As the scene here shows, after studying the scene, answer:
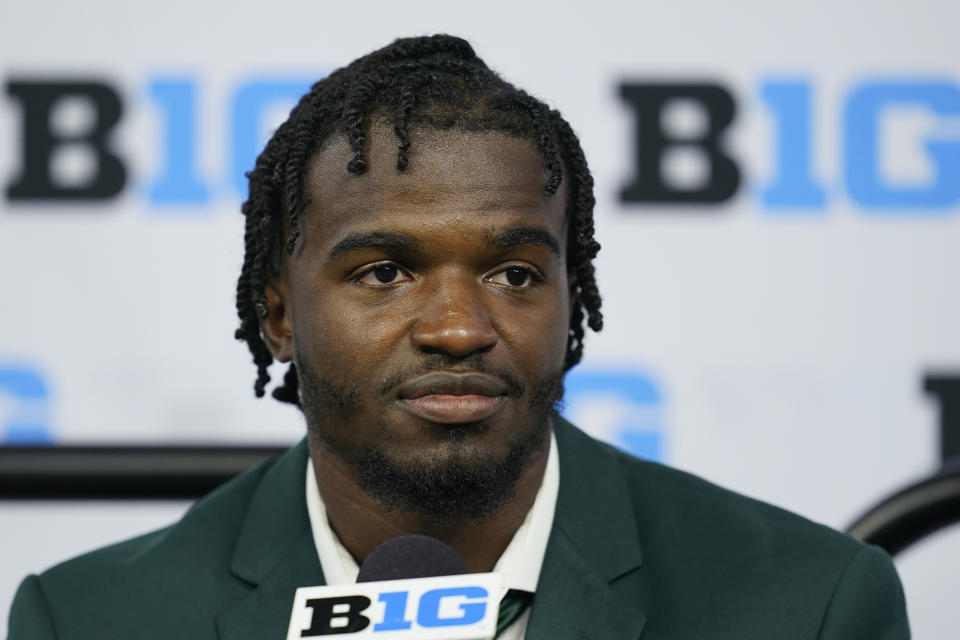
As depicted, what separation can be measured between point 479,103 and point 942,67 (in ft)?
8.22

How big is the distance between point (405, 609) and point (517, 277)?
62cm

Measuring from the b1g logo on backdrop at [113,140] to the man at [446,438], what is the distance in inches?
71.3

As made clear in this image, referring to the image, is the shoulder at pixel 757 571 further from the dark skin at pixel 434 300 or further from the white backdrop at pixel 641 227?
the white backdrop at pixel 641 227

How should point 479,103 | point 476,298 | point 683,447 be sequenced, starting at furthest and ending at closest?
point 683,447
point 479,103
point 476,298

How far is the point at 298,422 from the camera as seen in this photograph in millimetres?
3865

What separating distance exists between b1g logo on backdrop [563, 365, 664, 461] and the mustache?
6.69 feet

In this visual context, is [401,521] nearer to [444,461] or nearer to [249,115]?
[444,461]

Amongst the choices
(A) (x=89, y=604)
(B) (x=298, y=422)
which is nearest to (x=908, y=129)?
(B) (x=298, y=422)

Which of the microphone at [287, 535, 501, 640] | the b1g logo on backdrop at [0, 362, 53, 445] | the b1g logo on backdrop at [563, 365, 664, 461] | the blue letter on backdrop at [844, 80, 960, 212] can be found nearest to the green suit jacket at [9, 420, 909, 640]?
the microphone at [287, 535, 501, 640]

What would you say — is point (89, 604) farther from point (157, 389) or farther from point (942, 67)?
point (942, 67)

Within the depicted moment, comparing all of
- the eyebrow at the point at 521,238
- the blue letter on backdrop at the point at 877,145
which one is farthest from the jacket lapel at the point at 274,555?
the blue letter on backdrop at the point at 877,145

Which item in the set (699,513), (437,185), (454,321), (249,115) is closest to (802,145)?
(249,115)

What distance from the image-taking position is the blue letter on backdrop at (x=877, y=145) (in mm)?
3818

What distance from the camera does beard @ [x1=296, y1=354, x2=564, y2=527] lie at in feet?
5.45
